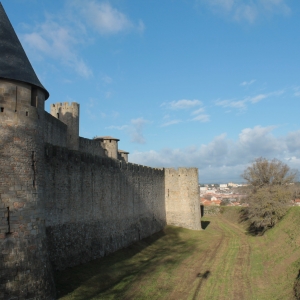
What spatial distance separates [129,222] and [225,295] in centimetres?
1113

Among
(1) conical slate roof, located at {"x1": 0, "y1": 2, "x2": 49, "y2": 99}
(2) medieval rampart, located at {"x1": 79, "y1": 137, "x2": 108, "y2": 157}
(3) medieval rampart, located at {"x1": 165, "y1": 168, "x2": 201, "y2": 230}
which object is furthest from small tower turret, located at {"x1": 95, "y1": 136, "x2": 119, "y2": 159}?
(1) conical slate roof, located at {"x1": 0, "y1": 2, "x2": 49, "y2": 99}

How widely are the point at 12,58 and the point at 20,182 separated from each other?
13.8ft

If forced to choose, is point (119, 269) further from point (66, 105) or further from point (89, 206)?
point (66, 105)

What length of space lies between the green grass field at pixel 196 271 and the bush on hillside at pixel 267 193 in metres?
1.56

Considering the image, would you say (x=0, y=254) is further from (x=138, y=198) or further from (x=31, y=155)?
(x=138, y=198)

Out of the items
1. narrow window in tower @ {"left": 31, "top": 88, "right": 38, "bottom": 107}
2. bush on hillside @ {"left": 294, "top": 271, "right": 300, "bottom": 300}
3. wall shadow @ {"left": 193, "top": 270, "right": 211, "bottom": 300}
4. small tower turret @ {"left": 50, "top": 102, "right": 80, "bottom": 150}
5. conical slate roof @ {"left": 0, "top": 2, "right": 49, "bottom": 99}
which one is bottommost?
wall shadow @ {"left": 193, "top": 270, "right": 211, "bottom": 300}

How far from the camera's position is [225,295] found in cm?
1477

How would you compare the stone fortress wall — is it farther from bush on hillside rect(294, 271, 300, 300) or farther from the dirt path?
bush on hillside rect(294, 271, 300, 300)

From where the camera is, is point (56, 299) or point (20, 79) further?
point (56, 299)

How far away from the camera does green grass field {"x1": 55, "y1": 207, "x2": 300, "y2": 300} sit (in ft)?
47.6

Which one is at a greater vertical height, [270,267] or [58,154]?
[58,154]

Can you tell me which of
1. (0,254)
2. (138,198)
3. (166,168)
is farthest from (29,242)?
(166,168)

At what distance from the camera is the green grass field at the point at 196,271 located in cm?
1452

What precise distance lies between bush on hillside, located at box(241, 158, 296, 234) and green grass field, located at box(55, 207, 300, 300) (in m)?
1.56
